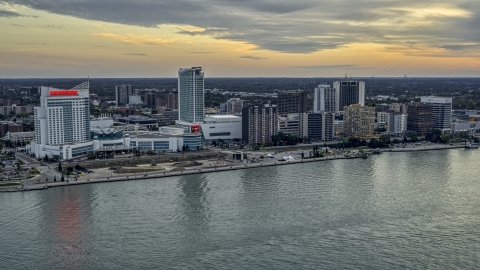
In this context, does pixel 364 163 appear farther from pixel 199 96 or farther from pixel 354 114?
pixel 199 96

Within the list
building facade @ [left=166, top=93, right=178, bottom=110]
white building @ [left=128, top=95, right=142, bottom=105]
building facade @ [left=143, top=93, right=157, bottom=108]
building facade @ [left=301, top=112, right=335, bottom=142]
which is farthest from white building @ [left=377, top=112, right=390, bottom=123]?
white building @ [left=128, top=95, right=142, bottom=105]

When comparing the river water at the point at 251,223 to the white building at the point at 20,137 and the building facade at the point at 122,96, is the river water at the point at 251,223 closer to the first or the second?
the white building at the point at 20,137

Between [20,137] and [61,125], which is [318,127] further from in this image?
[20,137]

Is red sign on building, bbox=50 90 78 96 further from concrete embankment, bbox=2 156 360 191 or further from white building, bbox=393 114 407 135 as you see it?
white building, bbox=393 114 407 135

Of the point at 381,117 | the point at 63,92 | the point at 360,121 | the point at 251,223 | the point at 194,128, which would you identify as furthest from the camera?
the point at 381,117

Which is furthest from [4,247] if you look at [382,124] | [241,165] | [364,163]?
[382,124]

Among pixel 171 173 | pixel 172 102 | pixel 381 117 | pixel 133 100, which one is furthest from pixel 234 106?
pixel 171 173
